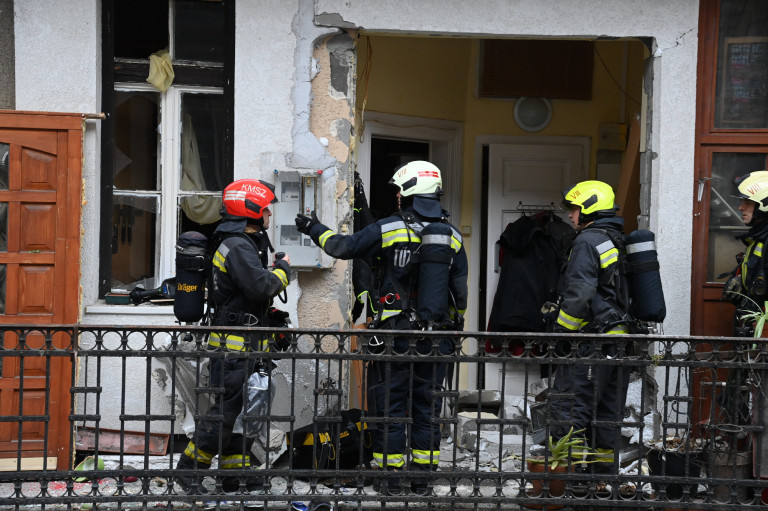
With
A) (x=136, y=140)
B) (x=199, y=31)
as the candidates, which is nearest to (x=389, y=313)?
(x=136, y=140)

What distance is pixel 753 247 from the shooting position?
629cm

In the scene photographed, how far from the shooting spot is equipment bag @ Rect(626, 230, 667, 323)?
5.89 meters

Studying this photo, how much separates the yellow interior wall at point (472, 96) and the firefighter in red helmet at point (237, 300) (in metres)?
2.99

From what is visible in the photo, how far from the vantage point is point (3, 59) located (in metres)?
6.76

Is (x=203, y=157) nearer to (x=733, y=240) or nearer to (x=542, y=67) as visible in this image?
(x=542, y=67)

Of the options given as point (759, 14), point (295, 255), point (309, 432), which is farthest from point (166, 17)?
point (759, 14)

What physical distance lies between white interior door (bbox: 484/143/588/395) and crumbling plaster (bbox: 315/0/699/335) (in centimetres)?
205

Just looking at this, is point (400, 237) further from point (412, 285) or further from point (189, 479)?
point (189, 479)

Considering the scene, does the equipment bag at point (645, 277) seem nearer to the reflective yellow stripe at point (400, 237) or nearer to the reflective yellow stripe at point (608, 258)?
the reflective yellow stripe at point (608, 258)

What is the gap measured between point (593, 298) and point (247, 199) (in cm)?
225

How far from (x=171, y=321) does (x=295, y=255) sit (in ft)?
3.39

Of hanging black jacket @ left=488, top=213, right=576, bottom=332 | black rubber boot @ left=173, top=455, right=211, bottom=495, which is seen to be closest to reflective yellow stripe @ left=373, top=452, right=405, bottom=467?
black rubber boot @ left=173, top=455, right=211, bottom=495

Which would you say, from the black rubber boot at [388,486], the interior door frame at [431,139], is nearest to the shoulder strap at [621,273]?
the black rubber boot at [388,486]

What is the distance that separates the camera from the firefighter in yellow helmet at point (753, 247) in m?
6.18
